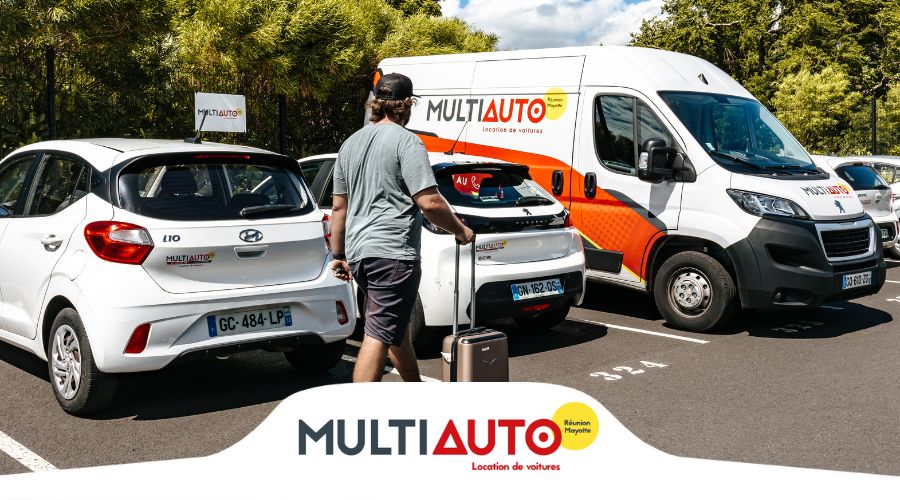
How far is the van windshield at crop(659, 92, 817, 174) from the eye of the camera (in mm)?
7824

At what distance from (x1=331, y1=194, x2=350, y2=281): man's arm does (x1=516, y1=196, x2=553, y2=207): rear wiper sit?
2624 millimetres

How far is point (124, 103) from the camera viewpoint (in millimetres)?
12070

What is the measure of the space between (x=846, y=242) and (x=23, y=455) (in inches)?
256

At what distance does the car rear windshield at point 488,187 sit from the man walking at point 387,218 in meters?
2.37

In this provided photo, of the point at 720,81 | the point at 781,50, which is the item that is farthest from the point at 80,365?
the point at 781,50

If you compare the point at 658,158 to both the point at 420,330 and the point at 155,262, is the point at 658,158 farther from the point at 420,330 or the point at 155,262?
the point at 155,262

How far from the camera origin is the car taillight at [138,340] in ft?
15.6

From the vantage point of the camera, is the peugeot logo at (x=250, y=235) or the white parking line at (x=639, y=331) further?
the white parking line at (x=639, y=331)

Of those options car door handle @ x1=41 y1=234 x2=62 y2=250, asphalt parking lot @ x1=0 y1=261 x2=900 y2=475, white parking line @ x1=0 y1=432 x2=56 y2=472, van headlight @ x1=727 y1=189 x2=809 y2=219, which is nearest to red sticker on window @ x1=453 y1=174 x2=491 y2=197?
asphalt parking lot @ x1=0 y1=261 x2=900 y2=475

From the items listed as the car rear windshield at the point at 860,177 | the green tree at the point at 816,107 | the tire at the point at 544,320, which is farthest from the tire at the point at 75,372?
the green tree at the point at 816,107

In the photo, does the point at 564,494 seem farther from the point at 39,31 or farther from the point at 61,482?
the point at 39,31

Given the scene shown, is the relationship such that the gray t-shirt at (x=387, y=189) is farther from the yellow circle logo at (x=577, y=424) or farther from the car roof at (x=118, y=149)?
the yellow circle logo at (x=577, y=424)

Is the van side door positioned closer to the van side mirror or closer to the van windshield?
the van side mirror

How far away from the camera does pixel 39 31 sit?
10.6 m
